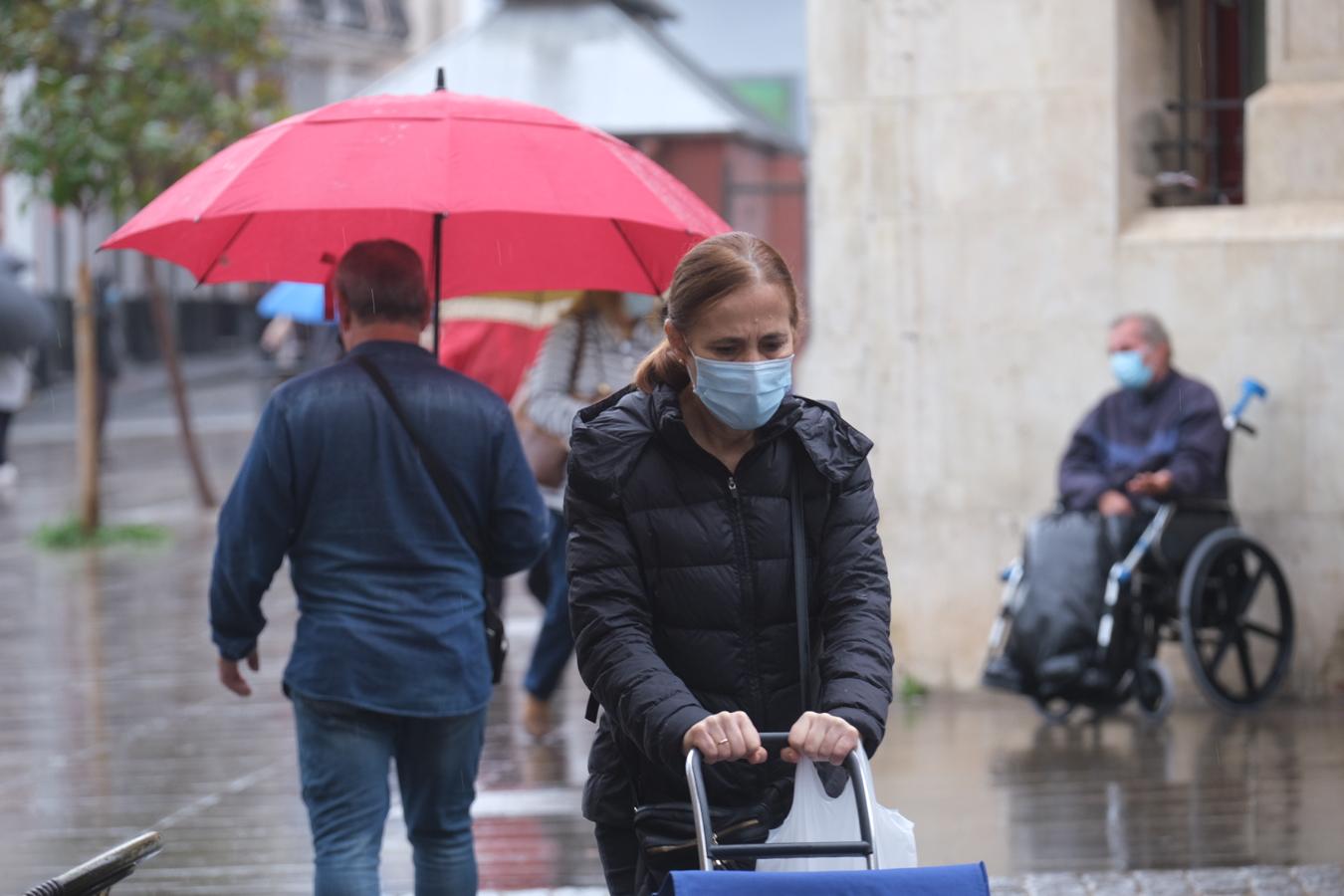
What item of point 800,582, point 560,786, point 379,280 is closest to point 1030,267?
point 560,786

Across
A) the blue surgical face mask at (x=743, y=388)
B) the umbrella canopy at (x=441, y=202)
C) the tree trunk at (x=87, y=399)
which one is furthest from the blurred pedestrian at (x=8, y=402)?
the blue surgical face mask at (x=743, y=388)

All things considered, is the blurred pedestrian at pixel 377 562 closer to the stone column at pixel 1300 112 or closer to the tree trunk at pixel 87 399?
the stone column at pixel 1300 112

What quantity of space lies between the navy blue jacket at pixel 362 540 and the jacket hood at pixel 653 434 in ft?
4.90

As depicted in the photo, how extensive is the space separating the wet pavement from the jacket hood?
2.81m

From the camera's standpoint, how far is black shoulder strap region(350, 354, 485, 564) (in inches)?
195

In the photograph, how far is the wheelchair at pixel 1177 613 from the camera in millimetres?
8406

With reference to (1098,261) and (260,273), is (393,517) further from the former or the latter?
(1098,261)

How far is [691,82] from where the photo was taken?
2141cm

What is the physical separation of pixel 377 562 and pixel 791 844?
1999mm

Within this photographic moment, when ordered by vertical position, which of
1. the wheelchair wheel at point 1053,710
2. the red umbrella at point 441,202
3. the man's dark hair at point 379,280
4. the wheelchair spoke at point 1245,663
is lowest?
the wheelchair wheel at point 1053,710

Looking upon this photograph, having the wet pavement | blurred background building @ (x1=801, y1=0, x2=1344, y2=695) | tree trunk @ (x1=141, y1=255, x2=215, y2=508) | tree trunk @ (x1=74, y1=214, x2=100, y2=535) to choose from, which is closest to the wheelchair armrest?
blurred background building @ (x1=801, y1=0, x2=1344, y2=695)

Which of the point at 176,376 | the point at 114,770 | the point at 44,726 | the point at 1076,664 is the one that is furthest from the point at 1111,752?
the point at 176,376

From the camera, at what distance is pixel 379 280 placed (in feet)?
16.5

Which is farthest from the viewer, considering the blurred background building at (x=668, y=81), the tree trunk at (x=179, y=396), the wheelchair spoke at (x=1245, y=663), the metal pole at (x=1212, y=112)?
the blurred background building at (x=668, y=81)
